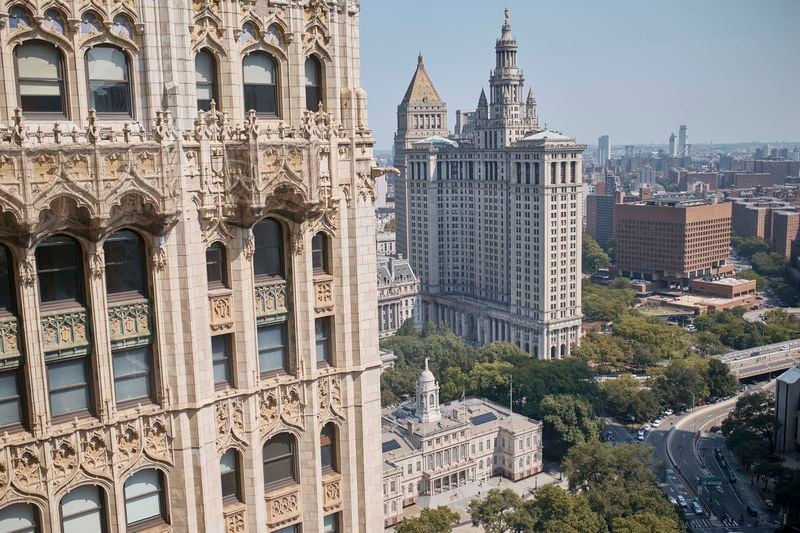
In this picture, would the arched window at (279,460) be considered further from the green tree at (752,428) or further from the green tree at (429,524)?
the green tree at (752,428)

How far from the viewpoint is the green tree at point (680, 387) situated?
485ft

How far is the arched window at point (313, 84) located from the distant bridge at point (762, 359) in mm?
157586

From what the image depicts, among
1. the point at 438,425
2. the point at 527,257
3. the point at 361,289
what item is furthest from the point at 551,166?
the point at 361,289

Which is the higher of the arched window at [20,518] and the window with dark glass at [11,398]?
the window with dark glass at [11,398]

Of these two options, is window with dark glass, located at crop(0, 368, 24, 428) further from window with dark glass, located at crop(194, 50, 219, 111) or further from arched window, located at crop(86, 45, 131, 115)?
window with dark glass, located at crop(194, 50, 219, 111)

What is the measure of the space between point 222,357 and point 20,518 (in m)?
7.00

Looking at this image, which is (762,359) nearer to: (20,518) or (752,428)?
(752,428)

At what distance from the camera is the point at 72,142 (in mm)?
19828

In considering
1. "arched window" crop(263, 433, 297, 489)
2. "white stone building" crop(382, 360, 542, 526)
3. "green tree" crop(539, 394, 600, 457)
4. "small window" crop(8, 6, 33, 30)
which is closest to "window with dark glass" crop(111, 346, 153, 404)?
"arched window" crop(263, 433, 297, 489)

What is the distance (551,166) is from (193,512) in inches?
6108

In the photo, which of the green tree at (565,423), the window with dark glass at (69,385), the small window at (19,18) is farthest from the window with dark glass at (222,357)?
the green tree at (565,423)

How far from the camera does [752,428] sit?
12625 cm

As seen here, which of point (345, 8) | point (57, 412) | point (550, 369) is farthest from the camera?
point (550, 369)

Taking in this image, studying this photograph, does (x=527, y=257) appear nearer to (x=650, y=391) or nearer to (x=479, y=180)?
(x=479, y=180)
